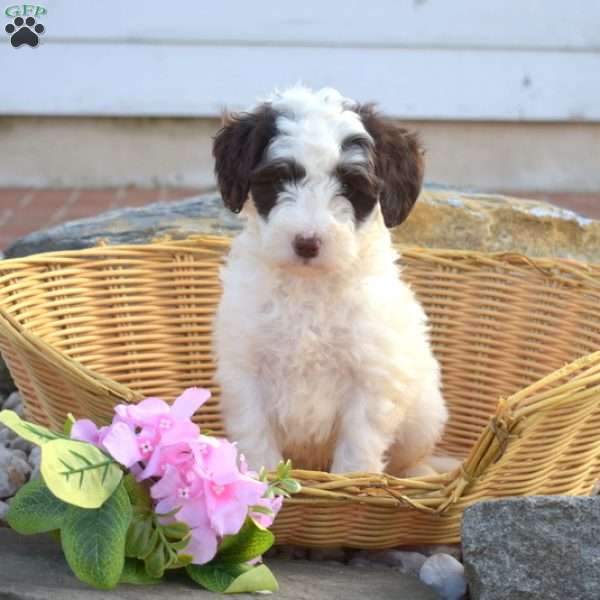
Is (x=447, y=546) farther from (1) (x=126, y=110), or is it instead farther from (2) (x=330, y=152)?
(1) (x=126, y=110)

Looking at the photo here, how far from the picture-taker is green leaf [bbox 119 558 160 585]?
3130mm

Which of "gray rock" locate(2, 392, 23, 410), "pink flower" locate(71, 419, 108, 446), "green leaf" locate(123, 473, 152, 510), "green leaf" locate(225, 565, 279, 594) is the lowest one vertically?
"gray rock" locate(2, 392, 23, 410)

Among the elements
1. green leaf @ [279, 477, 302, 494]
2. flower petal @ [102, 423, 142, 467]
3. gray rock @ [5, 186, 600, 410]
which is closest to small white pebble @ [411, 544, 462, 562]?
green leaf @ [279, 477, 302, 494]

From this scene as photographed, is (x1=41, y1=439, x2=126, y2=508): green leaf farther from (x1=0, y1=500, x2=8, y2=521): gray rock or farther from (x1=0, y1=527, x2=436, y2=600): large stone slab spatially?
(x1=0, y1=500, x2=8, y2=521): gray rock

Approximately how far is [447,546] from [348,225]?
43.8 inches

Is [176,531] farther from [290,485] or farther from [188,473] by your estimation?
[290,485]

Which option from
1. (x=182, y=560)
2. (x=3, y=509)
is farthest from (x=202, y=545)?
(x=3, y=509)

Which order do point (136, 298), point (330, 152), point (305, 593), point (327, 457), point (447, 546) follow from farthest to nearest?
point (136, 298) < point (327, 457) < point (447, 546) < point (330, 152) < point (305, 593)

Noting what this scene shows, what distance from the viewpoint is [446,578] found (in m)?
3.50

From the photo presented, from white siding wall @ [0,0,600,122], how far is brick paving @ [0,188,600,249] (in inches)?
24.3

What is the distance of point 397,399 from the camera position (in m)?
4.03

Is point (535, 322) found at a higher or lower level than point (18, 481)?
higher

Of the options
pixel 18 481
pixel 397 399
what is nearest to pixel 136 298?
pixel 18 481

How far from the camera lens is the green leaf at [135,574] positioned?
10.3ft
